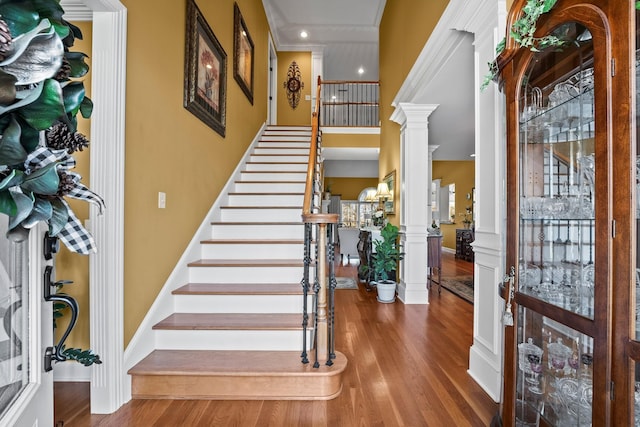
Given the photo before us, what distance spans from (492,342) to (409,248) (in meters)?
2.30

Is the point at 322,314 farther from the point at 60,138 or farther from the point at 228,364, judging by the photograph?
the point at 60,138

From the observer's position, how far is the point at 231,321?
7.90ft

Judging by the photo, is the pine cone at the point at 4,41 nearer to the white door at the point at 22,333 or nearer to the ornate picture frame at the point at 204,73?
the white door at the point at 22,333

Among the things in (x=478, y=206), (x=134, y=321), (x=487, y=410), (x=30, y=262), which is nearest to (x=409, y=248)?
(x=478, y=206)

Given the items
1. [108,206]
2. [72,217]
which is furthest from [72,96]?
[108,206]

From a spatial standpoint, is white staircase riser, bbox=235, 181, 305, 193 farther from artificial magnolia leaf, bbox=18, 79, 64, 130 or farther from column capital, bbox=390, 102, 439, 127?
artificial magnolia leaf, bbox=18, 79, 64, 130

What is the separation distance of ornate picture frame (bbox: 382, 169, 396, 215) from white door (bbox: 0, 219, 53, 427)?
15.7 ft

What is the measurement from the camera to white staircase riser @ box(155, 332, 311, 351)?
2305 mm

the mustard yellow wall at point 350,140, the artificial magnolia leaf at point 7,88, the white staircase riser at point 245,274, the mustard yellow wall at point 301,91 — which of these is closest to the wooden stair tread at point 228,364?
the white staircase riser at point 245,274

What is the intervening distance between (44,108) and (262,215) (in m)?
3.28

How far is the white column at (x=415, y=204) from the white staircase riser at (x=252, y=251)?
182 cm

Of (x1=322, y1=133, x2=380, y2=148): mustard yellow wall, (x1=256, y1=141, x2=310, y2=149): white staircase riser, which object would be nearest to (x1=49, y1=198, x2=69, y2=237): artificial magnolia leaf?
(x1=256, y1=141, x2=310, y2=149): white staircase riser

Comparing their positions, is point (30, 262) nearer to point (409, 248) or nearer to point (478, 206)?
point (478, 206)

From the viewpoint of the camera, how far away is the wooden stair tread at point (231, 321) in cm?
229
